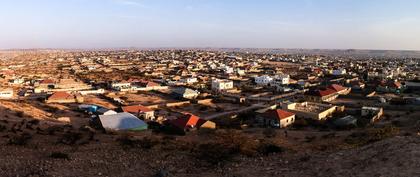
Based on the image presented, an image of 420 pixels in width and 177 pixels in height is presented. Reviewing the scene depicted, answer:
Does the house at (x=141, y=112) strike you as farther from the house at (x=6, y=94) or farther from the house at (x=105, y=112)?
the house at (x=6, y=94)

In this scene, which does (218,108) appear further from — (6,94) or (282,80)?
(6,94)

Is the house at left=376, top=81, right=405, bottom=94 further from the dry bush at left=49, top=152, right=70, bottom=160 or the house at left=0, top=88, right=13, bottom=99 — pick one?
the dry bush at left=49, top=152, right=70, bottom=160

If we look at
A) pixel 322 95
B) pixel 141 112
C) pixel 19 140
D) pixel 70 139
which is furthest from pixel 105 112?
pixel 322 95

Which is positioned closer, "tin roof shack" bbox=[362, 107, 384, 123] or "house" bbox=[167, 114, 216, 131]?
"house" bbox=[167, 114, 216, 131]

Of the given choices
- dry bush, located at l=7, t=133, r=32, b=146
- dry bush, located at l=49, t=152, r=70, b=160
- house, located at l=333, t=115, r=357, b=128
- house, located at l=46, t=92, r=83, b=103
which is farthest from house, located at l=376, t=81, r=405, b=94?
dry bush, located at l=49, t=152, r=70, b=160

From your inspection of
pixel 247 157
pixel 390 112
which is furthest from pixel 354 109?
pixel 247 157

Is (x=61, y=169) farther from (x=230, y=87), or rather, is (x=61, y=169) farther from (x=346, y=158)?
(x=230, y=87)

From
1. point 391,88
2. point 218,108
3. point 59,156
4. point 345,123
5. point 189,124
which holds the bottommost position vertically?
point 218,108
